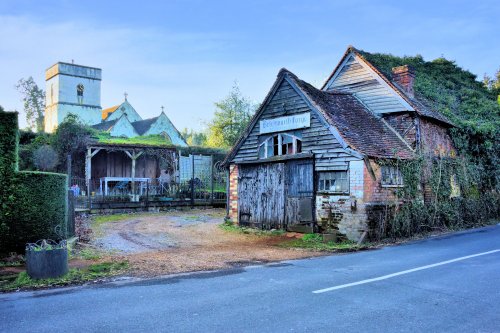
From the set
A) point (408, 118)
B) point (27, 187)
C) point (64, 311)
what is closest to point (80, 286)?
point (64, 311)

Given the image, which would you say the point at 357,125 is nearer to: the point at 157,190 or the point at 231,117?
the point at 157,190

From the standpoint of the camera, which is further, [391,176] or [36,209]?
[391,176]

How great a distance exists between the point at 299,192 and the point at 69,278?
942 centimetres

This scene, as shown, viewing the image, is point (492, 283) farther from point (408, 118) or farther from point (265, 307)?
point (408, 118)

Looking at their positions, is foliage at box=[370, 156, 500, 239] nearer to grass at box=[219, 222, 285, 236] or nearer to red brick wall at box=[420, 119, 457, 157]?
red brick wall at box=[420, 119, 457, 157]

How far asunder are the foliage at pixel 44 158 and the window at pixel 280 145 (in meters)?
17.6

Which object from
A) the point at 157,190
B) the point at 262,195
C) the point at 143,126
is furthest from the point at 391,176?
the point at 143,126

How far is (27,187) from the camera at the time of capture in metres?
9.73

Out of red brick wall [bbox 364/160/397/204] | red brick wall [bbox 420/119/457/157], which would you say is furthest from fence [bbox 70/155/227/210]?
red brick wall [bbox 364/160/397/204]

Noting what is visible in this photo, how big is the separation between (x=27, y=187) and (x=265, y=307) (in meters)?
6.82

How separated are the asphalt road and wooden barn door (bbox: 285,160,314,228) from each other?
5.81 meters

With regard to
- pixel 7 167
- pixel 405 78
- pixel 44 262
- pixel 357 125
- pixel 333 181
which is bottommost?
pixel 44 262

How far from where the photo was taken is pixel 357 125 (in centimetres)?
1616

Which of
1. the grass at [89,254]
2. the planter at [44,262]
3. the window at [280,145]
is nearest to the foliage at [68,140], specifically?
the window at [280,145]
